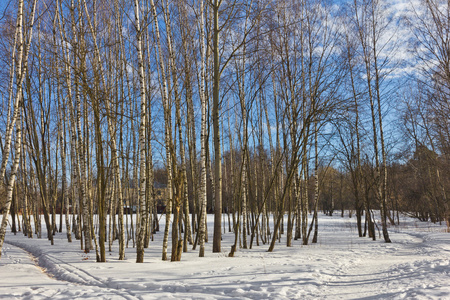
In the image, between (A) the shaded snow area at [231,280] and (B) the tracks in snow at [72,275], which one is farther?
(B) the tracks in snow at [72,275]

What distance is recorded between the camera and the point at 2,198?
23047 mm

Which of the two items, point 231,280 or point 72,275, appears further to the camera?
point 72,275

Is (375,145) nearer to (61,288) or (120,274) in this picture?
(120,274)

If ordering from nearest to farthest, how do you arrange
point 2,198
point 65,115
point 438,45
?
1. point 438,45
2. point 65,115
3. point 2,198

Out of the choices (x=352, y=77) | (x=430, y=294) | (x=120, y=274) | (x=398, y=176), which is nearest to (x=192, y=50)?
(x=352, y=77)

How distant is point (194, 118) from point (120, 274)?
26.5 feet

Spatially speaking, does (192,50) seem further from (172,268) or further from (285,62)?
(172,268)

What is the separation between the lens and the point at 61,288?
16.2 feet

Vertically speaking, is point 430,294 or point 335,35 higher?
point 335,35


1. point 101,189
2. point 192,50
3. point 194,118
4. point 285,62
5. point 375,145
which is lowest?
point 101,189

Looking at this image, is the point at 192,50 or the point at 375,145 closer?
the point at 192,50

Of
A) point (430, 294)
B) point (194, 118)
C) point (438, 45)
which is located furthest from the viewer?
point (194, 118)

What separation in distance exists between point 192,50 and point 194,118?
2.95 metres

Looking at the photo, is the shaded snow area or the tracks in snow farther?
the tracks in snow
